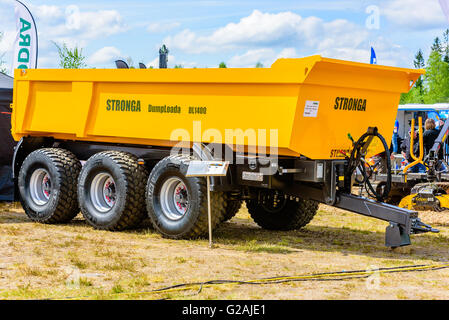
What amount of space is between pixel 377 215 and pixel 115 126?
13.2ft

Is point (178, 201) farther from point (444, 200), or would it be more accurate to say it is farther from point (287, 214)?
point (444, 200)

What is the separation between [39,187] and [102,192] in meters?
1.49

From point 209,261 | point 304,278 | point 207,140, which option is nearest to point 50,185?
point 207,140

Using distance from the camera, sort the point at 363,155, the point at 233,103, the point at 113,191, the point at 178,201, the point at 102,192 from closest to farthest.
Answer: the point at 233,103 < the point at 363,155 < the point at 178,201 < the point at 113,191 < the point at 102,192

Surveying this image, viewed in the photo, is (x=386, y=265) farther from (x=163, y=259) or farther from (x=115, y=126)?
(x=115, y=126)

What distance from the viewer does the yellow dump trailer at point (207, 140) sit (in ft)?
29.1

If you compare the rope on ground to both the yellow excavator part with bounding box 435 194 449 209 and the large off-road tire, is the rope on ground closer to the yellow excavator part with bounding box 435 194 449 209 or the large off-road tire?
the large off-road tire

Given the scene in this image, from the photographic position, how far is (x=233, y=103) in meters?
9.22

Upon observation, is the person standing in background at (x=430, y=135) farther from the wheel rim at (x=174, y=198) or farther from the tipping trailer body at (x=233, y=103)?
the wheel rim at (x=174, y=198)

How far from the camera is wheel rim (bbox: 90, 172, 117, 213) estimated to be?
1066cm

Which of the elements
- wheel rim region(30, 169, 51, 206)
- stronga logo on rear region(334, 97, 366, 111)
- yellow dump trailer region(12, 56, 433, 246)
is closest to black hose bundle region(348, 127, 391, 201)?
yellow dump trailer region(12, 56, 433, 246)

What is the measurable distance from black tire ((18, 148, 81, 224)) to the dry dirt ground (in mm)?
228

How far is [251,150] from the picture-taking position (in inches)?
361
